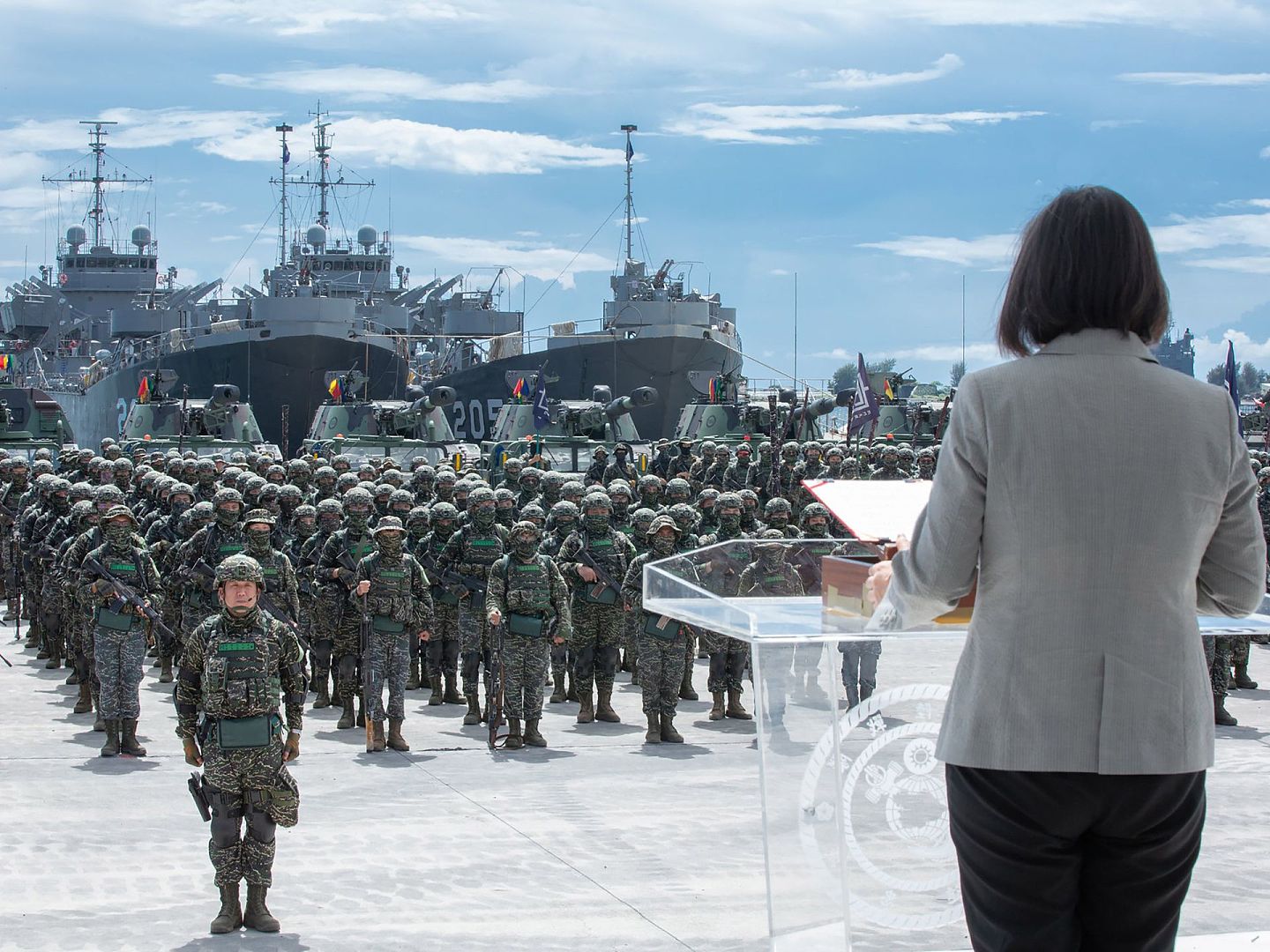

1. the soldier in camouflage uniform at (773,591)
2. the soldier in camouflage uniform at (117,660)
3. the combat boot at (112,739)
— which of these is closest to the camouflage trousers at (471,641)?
the soldier in camouflage uniform at (117,660)

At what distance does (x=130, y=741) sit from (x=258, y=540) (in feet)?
5.13

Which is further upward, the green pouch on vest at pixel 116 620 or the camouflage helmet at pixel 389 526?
the camouflage helmet at pixel 389 526

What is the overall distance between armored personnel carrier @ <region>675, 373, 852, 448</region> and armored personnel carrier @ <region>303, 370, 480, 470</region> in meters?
3.90

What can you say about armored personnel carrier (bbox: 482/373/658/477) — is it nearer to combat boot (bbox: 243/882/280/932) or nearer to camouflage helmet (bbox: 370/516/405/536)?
camouflage helmet (bbox: 370/516/405/536)

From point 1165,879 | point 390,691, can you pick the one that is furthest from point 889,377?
point 1165,879

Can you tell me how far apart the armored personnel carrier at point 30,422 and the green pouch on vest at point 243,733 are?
20.6 meters

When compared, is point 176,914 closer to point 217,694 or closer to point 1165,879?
point 217,694

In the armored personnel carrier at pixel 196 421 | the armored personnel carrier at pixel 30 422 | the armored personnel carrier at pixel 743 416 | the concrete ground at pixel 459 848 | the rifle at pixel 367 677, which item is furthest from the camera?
the armored personnel carrier at pixel 196 421

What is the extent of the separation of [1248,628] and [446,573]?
9.27 metres

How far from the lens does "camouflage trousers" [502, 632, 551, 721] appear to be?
10.5 meters

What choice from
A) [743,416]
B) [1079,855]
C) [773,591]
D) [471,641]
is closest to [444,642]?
Answer: [471,641]

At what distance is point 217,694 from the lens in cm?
637

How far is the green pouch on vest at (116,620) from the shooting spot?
10086 mm

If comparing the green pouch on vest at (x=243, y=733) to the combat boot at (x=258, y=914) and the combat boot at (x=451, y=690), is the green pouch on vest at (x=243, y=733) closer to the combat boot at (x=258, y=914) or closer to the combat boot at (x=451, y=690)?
the combat boot at (x=258, y=914)
